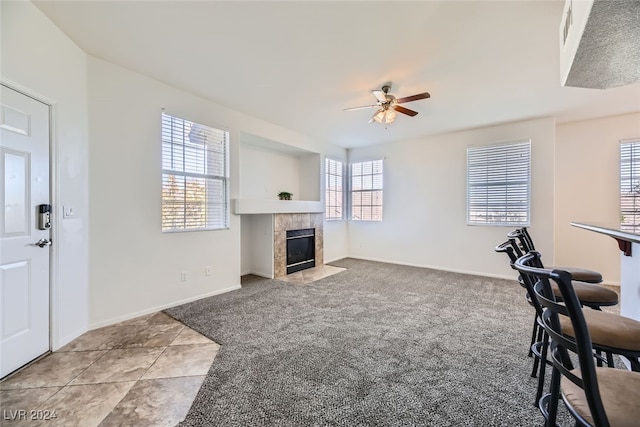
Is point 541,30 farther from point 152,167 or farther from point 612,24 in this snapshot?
point 152,167

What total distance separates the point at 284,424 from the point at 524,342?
227cm

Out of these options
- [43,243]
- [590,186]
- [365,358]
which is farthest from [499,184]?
[43,243]

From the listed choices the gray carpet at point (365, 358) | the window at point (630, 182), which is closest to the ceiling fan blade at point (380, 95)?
→ the gray carpet at point (365, 358)

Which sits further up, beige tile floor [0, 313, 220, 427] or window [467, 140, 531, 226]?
window [467, 140, 531, 226]

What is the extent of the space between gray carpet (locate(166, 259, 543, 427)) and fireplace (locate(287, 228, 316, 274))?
126cm

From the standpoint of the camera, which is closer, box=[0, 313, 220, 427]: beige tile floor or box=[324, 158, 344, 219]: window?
box=[0, 313, 220, 427]: beige tile floor

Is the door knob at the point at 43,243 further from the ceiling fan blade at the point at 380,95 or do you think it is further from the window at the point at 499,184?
the window at the point at 499,184

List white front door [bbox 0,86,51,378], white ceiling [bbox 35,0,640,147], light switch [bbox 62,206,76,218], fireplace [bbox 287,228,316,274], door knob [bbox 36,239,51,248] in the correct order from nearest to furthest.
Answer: white front door [bbox 0,86,51,378], white ceiling [bbox 35,0,640,147], door knob [bbox 36,239,51,248], light switch [bbox 62,206,76,218], fireplace [bbox 287,228,316,274]

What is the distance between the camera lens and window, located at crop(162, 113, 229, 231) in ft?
11.0

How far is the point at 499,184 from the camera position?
4797mm

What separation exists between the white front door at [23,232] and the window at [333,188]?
465 centimetres

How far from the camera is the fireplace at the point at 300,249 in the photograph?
5.16 m

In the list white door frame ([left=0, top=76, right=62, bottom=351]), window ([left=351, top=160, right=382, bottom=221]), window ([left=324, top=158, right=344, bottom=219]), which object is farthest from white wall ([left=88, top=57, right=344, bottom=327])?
window ([left=351, top=160, right=382, bottom=221])

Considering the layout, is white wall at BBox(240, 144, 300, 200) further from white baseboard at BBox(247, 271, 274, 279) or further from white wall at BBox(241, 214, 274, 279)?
white baseboard at BBox(247, 271, 274, 279)
